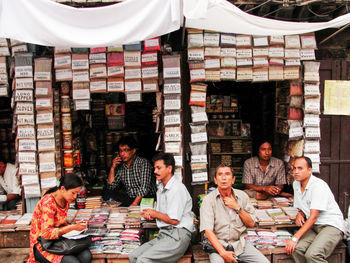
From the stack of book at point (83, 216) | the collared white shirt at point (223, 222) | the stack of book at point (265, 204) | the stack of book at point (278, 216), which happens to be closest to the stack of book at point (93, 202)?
the stack of book at point (83, 216)

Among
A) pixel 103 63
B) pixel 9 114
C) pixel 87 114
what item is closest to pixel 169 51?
pixel 103 63

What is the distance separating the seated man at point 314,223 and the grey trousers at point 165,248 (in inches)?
46.5

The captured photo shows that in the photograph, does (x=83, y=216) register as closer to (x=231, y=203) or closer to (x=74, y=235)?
(x=74, y=235)

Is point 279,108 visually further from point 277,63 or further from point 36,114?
point 36,114

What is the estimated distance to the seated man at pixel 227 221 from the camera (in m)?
3.57

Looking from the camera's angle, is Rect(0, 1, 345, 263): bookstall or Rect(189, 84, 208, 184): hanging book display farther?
Rect(189, 84, 208, 184): hanging book display

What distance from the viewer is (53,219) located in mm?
3506

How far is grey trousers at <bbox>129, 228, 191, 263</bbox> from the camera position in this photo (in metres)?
3.57

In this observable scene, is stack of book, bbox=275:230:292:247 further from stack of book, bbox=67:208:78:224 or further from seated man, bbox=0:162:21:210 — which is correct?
seated man, bbox=0:162:21:210

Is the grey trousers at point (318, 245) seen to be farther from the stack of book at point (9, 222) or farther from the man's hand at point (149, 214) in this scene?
the stack of book at point (9, 222)

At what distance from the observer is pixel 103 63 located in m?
4.39

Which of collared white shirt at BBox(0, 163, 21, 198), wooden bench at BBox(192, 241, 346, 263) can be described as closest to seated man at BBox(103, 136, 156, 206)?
wooden bench at BBox(192, 241, 346, 263)

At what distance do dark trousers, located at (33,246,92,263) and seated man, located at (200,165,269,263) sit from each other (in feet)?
4.20

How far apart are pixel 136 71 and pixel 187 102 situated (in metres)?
0.79
